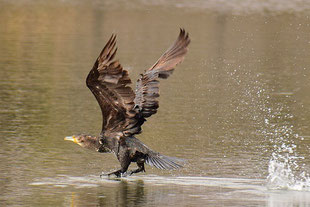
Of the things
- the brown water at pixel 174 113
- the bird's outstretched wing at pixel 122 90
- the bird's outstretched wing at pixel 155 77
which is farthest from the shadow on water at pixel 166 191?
the bird's outstretched wing at pixel 155 77

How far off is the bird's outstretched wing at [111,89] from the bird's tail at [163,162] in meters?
0.45

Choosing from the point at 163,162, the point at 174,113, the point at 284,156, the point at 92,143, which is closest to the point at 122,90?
the point at 92,143

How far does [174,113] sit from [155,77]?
391cm

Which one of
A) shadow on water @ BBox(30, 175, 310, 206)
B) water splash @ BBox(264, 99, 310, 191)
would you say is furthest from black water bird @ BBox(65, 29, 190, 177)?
water splash @ BBox(264, 99, 310, 191)

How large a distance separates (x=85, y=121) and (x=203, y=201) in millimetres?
4799

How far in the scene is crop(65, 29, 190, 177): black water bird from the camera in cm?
891

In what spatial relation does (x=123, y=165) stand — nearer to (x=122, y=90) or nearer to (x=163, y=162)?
(x=163, y=162)

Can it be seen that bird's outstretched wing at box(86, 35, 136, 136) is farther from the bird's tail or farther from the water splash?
the water splash

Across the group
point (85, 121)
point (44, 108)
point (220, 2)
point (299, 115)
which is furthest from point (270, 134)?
point (220, 2)

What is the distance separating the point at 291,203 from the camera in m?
8.49

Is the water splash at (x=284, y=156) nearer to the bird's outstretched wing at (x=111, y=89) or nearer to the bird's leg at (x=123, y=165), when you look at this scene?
the bird's leg at (x=123, y=165)

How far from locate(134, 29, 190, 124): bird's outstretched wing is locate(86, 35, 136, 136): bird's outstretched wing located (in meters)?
0.35

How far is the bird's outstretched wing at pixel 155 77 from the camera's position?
32.1ft

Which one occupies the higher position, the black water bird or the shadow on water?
the black water bird
